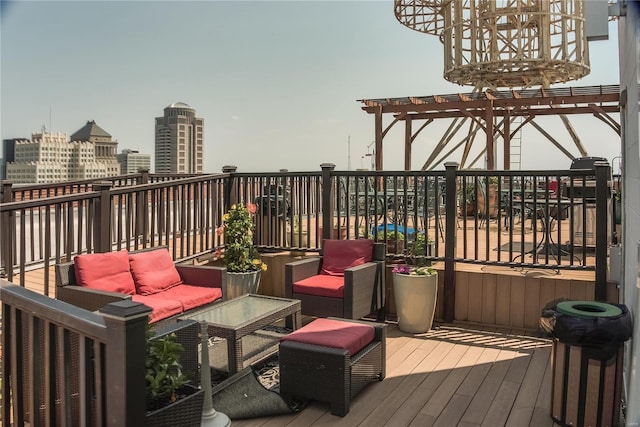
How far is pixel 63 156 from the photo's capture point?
4869 cm

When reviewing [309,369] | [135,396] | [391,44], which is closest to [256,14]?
[391,44]

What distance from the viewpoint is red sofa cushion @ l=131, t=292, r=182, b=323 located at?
3973 mm

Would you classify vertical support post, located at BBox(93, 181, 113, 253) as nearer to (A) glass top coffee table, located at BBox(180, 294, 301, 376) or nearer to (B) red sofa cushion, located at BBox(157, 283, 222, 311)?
(B) red sofa cushion, located at BBox(157, 283, 222, 311)

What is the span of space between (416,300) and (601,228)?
177 cm

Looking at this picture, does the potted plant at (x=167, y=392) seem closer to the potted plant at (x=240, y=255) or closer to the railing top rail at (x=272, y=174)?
the potted plant at (x=240, y=255)

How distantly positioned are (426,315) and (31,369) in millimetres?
3576

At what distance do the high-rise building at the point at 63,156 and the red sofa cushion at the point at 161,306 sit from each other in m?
29.9

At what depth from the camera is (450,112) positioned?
47.3ft

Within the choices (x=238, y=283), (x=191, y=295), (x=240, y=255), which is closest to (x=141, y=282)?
(x=191, y=295)

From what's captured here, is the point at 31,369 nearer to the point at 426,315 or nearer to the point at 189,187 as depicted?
the point at 426,315

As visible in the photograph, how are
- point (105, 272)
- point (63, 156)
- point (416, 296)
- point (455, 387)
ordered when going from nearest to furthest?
1. point (455, 387)
2. point (105, 272)
3. point (416, 296)
4. point (63, 156)

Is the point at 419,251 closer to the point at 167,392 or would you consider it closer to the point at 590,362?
the point at 590,362

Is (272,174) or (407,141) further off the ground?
(407,141)

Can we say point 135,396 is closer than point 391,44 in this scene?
Yes
